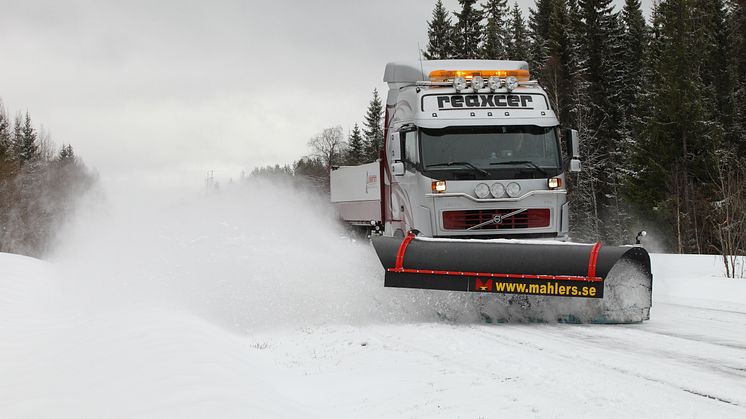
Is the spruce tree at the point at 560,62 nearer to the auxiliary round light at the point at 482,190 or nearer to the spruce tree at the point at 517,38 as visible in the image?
the spruce tree at the point at 517,38

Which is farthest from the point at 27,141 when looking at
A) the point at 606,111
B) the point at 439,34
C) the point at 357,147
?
the point at 606,111

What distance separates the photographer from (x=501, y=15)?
54906mm

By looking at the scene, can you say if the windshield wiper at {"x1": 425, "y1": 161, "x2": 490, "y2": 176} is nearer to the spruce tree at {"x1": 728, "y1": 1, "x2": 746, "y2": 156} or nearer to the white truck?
the white truck

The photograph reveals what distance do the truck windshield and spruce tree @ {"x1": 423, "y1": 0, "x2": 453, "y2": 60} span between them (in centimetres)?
3746

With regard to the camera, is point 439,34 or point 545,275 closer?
point 545,275

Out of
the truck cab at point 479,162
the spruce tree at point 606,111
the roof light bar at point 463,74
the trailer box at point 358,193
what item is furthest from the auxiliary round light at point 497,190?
the spruce tree at point 606,111

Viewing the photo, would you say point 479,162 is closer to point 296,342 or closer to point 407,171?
point 407,171

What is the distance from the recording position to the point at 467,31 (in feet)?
154

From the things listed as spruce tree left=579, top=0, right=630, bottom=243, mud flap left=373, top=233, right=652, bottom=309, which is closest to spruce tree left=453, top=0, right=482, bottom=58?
spruce tree left=579, top=0, right=630, bottom=243

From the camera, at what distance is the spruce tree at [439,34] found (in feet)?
155

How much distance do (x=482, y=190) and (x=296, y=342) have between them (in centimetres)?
368

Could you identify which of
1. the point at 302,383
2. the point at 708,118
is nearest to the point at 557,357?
the point at 302,383

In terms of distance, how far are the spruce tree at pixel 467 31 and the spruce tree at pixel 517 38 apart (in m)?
2.40

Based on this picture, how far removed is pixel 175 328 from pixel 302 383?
1999 mm
